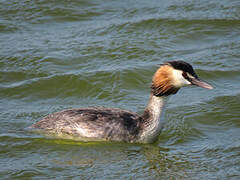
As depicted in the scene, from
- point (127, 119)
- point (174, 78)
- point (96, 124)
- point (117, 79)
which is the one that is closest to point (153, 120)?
point (127, 119)

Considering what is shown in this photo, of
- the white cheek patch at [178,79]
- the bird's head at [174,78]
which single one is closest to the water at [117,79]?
the bird's head at [174,78]

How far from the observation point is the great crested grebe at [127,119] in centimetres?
854

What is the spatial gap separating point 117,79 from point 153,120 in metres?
2.75

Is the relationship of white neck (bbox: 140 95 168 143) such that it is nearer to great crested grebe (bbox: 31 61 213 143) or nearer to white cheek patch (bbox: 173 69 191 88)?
great crested grebe (bbox: 31 61 213 143)

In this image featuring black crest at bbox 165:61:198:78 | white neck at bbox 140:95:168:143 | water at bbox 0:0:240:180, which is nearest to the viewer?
water at bbox 0:0:240:180

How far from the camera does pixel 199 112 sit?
9.98 meters

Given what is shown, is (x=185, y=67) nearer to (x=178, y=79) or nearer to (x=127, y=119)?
(x=178, y=79)

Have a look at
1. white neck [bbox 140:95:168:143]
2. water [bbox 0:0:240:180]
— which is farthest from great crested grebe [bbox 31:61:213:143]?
water [bbox 0:0:240:180]

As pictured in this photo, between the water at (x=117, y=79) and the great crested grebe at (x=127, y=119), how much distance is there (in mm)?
186

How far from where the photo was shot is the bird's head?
27.8 feet

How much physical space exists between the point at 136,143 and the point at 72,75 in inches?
127

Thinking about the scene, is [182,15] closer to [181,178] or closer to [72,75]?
[72,75]

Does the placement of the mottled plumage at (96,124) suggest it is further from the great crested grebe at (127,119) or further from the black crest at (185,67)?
the black crest at (185,67)

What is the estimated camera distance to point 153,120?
344 inches
